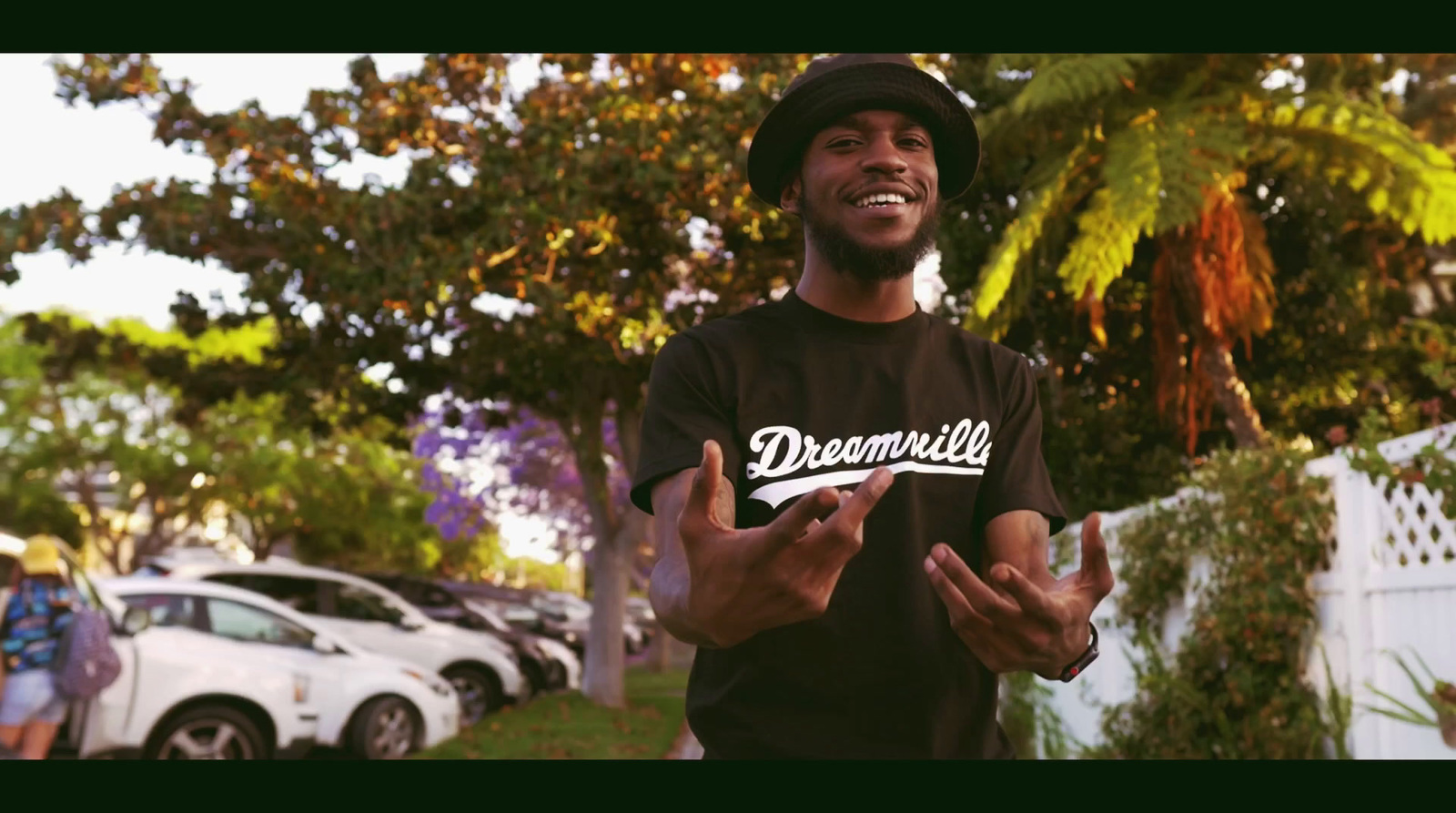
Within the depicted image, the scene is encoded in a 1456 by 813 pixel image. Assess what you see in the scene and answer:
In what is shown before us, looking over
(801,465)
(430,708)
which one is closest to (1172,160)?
(430,708)

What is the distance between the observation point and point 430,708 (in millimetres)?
13156

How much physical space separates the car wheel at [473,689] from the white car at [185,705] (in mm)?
5223

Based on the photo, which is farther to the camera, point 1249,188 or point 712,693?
point 1249,188

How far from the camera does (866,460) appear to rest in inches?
87.7

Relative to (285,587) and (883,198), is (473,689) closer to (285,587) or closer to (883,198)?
(285,587)

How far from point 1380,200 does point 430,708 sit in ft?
29.7

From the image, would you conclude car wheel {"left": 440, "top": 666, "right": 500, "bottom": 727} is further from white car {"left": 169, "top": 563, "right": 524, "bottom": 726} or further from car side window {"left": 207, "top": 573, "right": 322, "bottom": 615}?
car side window {"left": 207, "top": 573, "right": 322, "bottom": 615}

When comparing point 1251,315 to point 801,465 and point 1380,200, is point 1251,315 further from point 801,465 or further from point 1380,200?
point 801,465

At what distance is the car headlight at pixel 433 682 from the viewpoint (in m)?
13.2

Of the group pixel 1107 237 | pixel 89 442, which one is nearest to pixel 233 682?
pixel 1107 237

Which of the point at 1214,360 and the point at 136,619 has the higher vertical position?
the point at 1214,360

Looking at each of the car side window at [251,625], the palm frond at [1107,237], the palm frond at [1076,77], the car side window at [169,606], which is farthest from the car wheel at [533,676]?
the palm frond at [1076,77]

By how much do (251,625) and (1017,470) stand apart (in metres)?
11.0

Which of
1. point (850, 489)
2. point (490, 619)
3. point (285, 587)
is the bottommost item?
point (850, 489)
